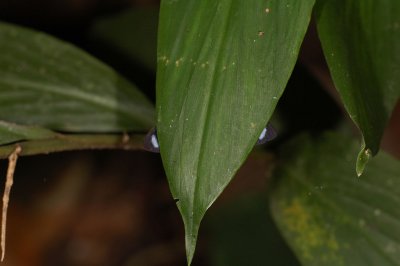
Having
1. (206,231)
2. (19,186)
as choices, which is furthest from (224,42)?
(19,186)

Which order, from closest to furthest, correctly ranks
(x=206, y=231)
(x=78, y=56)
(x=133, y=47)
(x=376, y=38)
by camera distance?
1. (x=376, y=38)
2. (x=78, y=56)
3. (x=133, y=47)
4. (x=206, y=231)

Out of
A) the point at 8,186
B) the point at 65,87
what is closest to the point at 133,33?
the point at 65,87

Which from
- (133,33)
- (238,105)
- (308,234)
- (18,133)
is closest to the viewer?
(238,105)

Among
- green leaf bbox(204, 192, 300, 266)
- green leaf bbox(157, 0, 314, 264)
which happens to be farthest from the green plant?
green leaf bbox(204, 192, 300, 266)

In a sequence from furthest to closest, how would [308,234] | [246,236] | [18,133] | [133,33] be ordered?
[246,236] → [133,33] → [308,234] → [18,133]

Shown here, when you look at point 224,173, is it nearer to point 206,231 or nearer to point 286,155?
point 286,155

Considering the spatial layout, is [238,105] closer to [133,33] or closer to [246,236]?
[133,33]

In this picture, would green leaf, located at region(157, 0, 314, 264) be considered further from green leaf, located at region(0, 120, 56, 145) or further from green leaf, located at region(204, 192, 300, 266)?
green leaf, located at region(204, 192, 300, 266)
